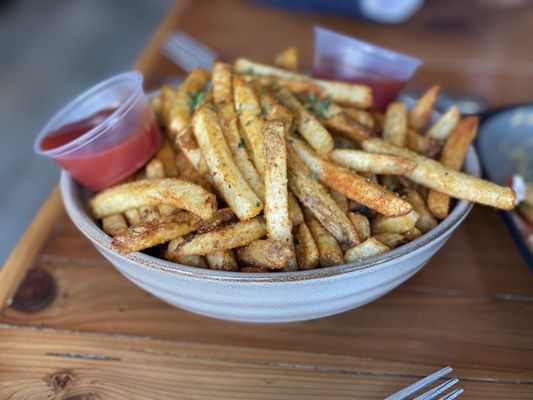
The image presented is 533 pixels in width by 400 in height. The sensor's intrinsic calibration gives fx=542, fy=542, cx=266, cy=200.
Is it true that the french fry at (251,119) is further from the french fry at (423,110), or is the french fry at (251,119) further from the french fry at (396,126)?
the french fry at (423,110)

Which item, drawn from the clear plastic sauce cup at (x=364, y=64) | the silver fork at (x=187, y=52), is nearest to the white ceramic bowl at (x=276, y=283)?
the clear plastic sauce cup at (x=364, y=64)

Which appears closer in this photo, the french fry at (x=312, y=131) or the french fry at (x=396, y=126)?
the french fry at (x=312, y=131)

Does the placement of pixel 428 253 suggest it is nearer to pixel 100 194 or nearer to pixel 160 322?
pixel 160 322

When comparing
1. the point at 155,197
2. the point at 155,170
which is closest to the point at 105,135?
the point at 155,170

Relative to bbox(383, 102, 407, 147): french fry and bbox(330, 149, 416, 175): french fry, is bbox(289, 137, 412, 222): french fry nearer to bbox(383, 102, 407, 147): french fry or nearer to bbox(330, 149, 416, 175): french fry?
bbox(330, 149, 416, 175): french fry

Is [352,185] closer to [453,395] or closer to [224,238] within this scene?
[224,238]

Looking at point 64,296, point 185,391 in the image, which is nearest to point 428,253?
point 185,391
